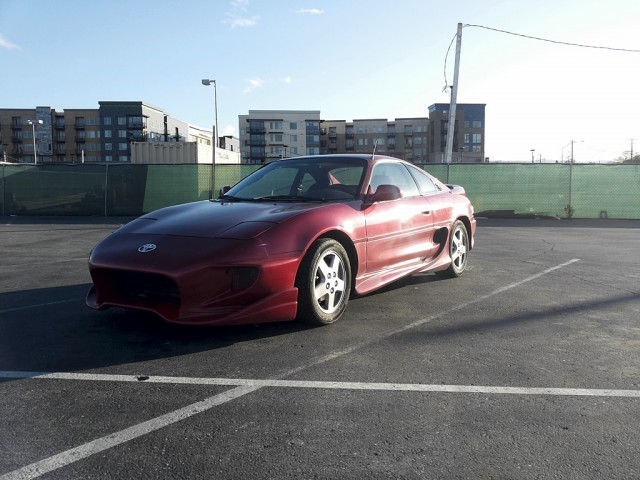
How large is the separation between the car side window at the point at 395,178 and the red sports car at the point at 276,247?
0.02m

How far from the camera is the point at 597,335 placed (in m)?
4.14

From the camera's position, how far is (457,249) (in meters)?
6.47

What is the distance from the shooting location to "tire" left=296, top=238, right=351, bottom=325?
13.4 feet

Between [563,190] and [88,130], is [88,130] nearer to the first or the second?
[88,130]

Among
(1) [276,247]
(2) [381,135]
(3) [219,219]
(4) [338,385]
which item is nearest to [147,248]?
(3) [219,219]

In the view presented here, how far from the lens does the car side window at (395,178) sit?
527 cm

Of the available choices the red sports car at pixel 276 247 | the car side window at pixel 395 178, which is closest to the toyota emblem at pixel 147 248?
the red sports car at pixel 276 247

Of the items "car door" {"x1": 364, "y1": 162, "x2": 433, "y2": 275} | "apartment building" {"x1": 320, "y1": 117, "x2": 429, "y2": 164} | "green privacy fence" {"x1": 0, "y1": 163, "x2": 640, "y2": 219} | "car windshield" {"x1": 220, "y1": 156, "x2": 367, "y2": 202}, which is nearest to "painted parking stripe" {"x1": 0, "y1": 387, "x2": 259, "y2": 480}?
"car door" {"x1": 364, "y1": 162, "x2": 433, "y2": 275}

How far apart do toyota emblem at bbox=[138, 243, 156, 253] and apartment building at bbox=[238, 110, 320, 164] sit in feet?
271

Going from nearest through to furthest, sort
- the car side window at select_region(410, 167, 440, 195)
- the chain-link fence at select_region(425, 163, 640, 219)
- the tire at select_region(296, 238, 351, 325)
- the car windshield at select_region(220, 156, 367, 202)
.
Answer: the tire at select_region(296, 238, 351, 325), the car windshield at select_region(220, 156, 367, 202), the car side window at select_region(410, 167, 440, 195), the chain-link fence at select_region(425, 163, 640, 219)

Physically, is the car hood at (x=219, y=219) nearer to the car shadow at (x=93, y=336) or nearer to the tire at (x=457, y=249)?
the car shadow at (x=93, y=336)

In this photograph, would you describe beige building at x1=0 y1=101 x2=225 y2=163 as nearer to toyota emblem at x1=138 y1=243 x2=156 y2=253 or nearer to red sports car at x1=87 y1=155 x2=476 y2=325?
red sports car at x1=87 y1=155 x2=476 y2=325

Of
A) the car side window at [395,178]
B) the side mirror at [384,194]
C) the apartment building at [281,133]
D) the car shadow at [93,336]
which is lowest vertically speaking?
the car shadow at [93,336]

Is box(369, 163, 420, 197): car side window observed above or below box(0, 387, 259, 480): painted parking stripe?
above
